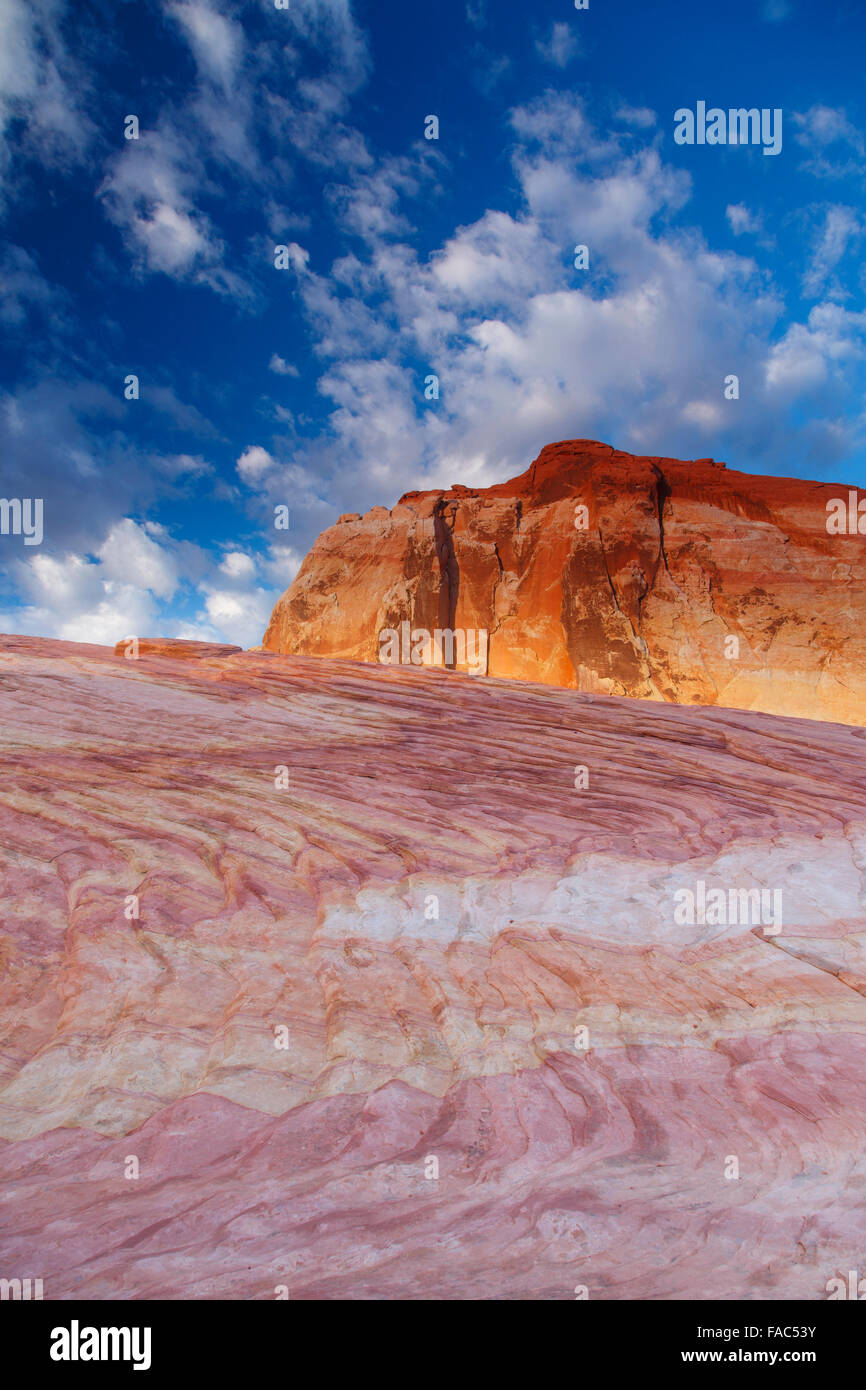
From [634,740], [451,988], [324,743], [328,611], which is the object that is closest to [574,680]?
[328,611]

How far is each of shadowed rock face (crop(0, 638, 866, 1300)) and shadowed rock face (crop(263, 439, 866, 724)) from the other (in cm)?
2053

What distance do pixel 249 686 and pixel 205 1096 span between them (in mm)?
10815

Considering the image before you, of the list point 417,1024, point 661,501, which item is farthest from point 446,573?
point 417,1024

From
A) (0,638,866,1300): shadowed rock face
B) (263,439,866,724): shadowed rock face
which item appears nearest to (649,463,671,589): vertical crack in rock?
(263,439,866,724): shadowed rock face

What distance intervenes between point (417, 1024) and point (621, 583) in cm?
2959

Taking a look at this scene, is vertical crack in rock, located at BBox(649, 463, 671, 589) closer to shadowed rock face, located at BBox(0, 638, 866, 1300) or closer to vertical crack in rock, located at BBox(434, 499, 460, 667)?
vertical crack in rock, located at BBox(434, 499, 460, 667)

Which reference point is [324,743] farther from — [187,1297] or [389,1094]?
[187,1297]

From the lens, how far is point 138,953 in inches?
260

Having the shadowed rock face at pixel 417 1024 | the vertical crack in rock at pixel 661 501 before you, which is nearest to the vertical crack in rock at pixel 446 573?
the vertical crack in rock at pixel 661 501

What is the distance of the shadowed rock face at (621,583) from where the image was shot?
2958 centimetres

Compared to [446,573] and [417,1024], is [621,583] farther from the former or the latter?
[417,1024]

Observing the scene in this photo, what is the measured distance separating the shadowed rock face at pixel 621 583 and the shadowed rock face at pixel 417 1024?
808 inches

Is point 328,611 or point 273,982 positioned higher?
point 328,611

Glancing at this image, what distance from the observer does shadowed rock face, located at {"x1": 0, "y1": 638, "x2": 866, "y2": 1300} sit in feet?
12.3
